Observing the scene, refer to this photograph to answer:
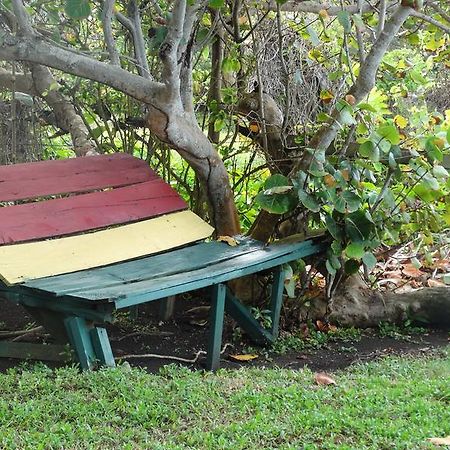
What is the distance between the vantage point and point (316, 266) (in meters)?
5.90

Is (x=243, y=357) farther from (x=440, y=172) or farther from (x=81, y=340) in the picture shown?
(x=440, y=172)

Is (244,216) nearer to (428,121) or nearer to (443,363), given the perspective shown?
(428,121)

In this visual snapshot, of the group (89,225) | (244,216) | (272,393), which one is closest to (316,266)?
(244,216)

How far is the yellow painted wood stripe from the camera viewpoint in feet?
14.8

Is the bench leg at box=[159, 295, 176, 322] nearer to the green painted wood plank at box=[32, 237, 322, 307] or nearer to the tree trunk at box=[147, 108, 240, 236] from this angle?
the tree trunk at box=[147, 108, 240, 236]

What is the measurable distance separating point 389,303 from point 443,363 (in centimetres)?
121

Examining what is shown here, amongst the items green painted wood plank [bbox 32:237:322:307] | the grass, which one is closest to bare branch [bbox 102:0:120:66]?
green painted wood plank [bbox 32:237:322:307]

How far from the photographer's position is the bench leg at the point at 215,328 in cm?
481

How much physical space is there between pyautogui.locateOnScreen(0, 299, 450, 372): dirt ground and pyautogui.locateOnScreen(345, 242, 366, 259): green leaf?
746mm

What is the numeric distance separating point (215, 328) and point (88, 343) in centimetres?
100

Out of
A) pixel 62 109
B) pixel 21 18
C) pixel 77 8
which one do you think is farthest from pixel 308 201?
pixel 62 109

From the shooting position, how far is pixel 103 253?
493 cm

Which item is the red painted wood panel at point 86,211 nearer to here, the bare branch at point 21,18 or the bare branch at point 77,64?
the bare branch at point 77,64

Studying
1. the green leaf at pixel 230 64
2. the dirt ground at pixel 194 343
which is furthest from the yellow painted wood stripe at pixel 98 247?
the green leaf at pixel 230 64
